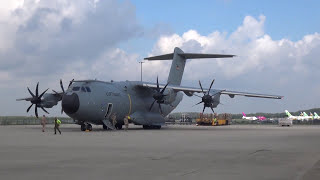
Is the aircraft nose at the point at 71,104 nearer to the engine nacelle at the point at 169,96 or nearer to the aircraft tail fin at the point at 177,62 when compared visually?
the engine nacelle at the point at 169,96

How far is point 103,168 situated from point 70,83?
28091 millimetres

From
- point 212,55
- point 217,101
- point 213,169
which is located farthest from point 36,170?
point 212,55

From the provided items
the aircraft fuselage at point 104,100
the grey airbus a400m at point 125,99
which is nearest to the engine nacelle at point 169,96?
the grey airbus a400m at point 125,99

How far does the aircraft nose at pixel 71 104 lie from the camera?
3544cm

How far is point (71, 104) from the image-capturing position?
116 ft

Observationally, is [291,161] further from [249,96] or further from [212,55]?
[212,55]

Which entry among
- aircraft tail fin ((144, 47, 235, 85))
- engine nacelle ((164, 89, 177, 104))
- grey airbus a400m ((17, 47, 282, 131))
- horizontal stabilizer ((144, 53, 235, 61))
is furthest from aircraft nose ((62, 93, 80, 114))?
horizontal stabilizer ((144, 53, 235, 61))

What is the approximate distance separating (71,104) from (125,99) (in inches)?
265

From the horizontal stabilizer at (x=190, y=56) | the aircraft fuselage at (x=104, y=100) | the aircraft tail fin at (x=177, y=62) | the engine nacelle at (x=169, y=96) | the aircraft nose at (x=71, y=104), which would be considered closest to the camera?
the aircraft nose at (x=71, y=104)

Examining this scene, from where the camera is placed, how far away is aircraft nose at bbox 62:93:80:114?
35.4m

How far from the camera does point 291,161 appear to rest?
13633mm

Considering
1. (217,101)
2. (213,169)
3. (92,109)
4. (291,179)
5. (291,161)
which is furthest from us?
(217,101)

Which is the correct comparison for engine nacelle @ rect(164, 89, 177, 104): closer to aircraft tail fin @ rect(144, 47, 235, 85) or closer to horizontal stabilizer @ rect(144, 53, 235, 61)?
aircraft tail fin @ rect(144, 47, 235, 85)

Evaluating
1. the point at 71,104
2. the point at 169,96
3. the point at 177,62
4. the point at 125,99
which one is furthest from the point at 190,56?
the point at 71,104
